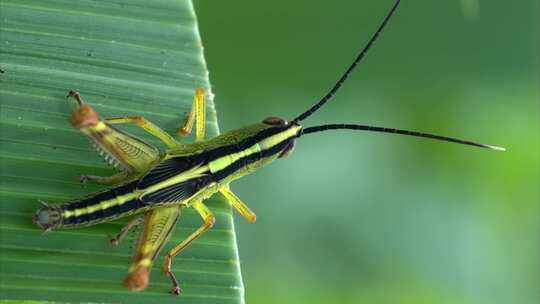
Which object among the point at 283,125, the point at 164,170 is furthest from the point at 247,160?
the point at 164,170

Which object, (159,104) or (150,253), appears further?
(159,104)

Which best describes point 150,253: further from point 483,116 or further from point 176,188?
point 483,116

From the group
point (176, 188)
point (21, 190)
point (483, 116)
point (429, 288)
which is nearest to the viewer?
point (21, 190)

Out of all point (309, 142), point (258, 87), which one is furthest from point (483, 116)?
point (258, 87)

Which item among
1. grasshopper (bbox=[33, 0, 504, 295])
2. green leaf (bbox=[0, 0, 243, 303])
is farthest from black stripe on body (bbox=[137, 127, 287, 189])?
green leaf (bbox=[0, 0, 243, 303])

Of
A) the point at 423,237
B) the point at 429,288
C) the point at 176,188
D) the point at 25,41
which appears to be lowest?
the point at 429,288

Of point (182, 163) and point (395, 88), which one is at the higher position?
point (395, 88)

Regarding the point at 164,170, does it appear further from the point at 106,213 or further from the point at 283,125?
the point at 283,125

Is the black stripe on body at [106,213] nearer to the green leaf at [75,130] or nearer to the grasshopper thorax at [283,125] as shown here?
the green leaf at [75,130]
